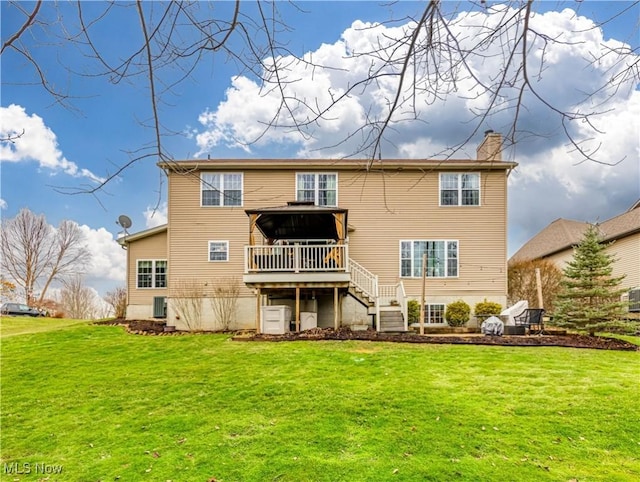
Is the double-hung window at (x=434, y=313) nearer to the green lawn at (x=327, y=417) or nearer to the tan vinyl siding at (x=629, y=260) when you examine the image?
the green lawn at (x=327, y=417)

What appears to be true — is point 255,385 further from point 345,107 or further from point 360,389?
point 345,107

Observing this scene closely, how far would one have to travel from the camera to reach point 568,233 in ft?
82.8

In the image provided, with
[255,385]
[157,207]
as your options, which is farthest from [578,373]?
[157,207]

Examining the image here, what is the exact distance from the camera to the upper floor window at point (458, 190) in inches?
639

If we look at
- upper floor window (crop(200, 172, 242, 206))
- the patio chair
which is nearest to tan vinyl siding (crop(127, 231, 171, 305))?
upper floor window (crop(200, 172, 242, 206))

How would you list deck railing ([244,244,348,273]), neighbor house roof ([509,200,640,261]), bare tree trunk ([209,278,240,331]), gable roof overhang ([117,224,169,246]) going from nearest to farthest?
deck railing ([244,244,348,273]), bare tree trunk ([209,278,240,331]), gable roof overhang ([117,224,169,246]), neighbor house roof ([509,200,640,261])

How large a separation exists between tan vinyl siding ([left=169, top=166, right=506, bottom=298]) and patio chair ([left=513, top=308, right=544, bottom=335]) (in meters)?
1.74

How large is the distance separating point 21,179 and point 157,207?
6.25 m

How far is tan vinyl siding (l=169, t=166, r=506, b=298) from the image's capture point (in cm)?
1603

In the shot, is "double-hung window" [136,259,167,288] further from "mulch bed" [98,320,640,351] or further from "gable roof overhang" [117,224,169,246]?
"mulch bed" [98,320,640,351]

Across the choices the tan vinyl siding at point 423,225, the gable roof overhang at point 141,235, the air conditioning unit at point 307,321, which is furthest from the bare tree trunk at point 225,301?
the tan vinyl siding at point 423,225

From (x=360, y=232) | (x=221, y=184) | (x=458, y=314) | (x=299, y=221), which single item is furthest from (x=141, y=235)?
(x=458, y=314)

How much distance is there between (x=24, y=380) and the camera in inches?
349

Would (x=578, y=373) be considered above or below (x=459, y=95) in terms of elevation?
below
